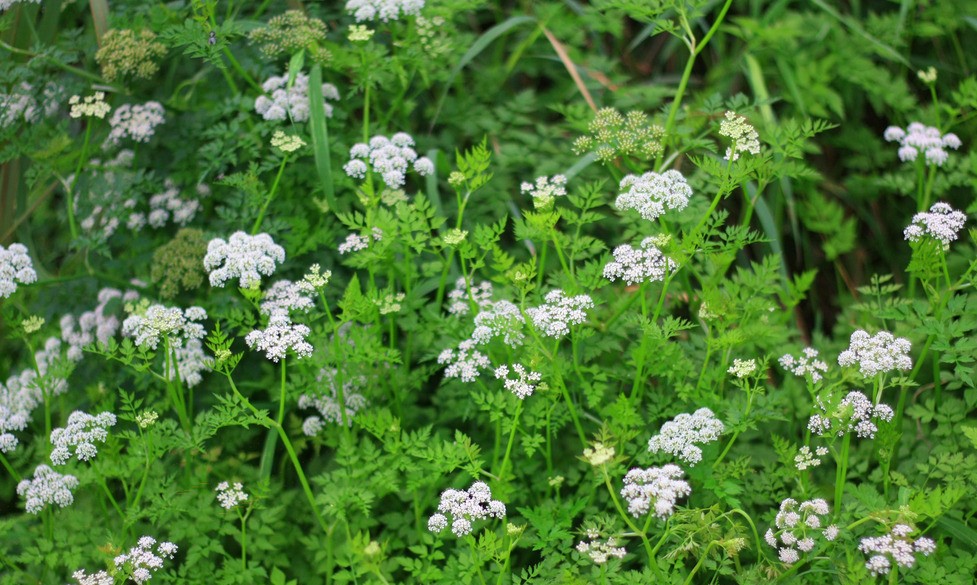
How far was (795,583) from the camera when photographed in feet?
8.09

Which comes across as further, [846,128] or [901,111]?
[846,128]

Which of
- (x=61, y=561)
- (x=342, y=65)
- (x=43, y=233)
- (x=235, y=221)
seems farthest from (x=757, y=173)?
(x=43, y=233)

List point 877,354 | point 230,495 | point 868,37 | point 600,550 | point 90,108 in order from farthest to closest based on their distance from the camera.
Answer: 1. point 868,37
2. point 90,108
3. point 230,495
4. point 877,354
5. point 600,550

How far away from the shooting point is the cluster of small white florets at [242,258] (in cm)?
276

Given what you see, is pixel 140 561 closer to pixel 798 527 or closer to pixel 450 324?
pixel 450 324

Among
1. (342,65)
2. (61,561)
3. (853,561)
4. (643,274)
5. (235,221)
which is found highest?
(342,65)

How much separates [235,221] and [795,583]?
7.39 feet

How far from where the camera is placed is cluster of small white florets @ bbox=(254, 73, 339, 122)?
3258mm

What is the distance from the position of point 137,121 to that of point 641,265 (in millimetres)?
2024

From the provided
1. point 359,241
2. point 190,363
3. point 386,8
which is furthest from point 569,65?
point 190,363

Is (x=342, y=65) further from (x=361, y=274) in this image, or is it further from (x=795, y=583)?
(x=795, y=583)

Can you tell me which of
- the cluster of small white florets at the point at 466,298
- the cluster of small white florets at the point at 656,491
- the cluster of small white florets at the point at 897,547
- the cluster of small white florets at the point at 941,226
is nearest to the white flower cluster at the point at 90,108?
the cluster of small white florets at the point at 466,298

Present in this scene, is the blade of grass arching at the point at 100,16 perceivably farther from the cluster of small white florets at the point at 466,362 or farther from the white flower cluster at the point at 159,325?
the cluster of small white florets at the point at 466,362

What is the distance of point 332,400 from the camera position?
298 centimetres
